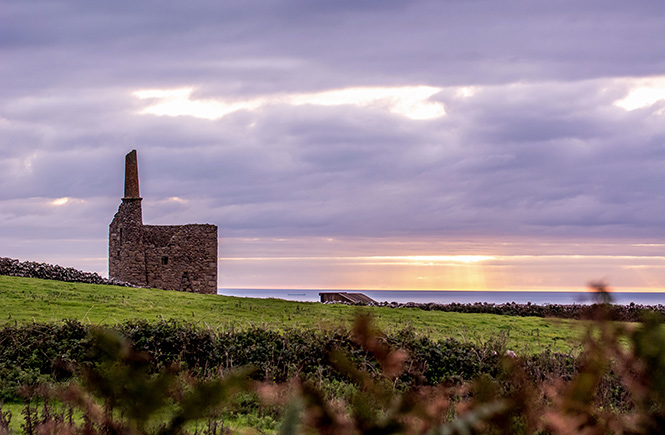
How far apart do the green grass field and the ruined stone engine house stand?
32.1ft

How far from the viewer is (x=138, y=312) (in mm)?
21266

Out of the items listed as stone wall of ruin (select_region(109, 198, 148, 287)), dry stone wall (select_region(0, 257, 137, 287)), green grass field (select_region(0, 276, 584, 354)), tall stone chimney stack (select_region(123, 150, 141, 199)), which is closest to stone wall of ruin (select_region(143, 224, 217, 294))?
stone wall of ruin (select_region(109, 198, 148, 287))

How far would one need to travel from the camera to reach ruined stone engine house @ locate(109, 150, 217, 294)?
38625mm

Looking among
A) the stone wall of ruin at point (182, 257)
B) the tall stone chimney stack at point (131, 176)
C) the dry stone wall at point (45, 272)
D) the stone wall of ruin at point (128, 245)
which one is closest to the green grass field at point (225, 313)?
the dry stone wall at point (45, 272)

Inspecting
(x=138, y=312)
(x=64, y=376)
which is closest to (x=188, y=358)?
(x=64, y=376)

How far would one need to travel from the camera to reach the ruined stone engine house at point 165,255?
127 feet

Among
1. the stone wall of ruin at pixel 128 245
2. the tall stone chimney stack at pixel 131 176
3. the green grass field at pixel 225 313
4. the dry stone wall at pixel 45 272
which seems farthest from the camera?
the tall stone chimney stack at pixel 131 176

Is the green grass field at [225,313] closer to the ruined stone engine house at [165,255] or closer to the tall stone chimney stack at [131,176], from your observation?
the ruined stone engine house at [165,255]

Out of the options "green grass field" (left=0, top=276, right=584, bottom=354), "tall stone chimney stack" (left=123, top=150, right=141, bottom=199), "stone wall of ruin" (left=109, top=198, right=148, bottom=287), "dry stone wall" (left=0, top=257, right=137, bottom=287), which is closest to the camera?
"green grass field" (left=0, top=276, right=584, bottom=354)

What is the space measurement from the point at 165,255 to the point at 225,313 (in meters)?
17.3

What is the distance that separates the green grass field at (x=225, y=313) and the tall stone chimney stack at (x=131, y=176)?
41.6ft

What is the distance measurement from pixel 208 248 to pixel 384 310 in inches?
602

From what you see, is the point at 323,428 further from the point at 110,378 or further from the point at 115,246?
the point at 115,246

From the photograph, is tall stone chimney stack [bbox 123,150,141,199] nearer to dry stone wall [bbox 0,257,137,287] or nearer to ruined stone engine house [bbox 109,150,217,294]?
ruined stone engine house [bbox 109,150,217,294]
